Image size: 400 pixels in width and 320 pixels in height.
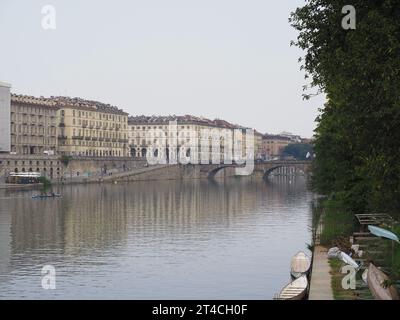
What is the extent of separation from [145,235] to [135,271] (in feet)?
49.5

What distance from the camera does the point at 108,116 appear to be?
7480 inches

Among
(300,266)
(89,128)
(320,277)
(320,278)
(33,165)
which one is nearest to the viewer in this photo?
(320,278)

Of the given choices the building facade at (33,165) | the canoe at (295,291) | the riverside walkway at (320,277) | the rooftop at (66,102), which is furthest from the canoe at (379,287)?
the rooftop at (66,102)

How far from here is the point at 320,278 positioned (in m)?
29.7

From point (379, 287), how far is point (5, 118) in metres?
125

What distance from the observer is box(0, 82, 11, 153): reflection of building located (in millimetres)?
139500

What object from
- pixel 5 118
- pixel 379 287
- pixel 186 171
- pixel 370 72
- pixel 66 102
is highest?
pixel 66 102

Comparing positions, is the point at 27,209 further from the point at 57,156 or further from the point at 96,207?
the point at 57,156

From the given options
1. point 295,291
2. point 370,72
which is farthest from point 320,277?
point 370,72

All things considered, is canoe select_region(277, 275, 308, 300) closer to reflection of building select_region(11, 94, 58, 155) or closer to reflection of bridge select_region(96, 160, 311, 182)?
reflection of bridge select_region(96, 160, 311, 182)

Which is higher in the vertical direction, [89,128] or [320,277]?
[89,128]

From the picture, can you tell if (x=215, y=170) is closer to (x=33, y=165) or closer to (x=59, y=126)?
(x=59, y=126)

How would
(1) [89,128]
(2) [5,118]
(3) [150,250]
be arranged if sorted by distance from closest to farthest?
(3) [150,250]
(2) [5,118]
(1) [89,128]
